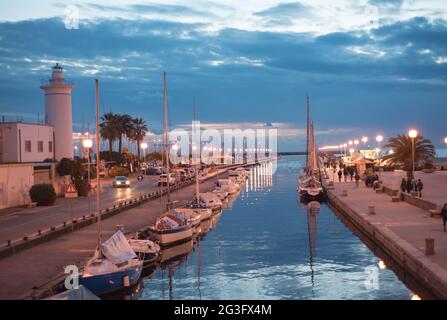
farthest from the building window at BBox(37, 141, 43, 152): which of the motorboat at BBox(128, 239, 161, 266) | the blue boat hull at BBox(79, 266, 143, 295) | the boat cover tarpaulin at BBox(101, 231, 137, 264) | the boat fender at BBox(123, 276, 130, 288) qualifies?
the boat fender at BBox(123, 276, 130, 288)

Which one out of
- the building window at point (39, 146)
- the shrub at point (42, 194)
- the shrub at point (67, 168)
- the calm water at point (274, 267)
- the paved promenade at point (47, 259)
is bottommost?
the calm water at point (274, 267)

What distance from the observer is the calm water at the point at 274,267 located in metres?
24.9

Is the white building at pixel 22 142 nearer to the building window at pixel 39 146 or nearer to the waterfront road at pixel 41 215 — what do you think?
the building window at pixel 39 146

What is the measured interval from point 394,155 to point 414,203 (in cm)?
2397

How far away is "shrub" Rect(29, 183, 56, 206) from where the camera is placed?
4897 cm

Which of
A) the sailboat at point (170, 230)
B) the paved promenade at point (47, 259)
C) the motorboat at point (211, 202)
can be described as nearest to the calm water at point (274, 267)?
the sailboat at point (170, 230)

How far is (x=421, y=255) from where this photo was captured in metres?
25.1

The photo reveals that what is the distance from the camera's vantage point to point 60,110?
6288cm

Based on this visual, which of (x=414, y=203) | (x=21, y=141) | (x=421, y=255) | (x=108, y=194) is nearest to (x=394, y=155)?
(x=414, y=203)

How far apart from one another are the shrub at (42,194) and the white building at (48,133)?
445cm

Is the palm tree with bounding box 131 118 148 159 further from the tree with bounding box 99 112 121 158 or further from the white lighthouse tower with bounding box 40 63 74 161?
the white lighthouse tower with bounding box 40 63 74 161

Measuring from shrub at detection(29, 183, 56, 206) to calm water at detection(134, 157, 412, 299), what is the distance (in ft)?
39.4
